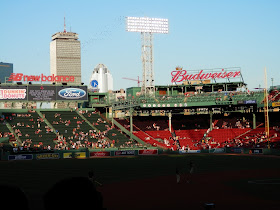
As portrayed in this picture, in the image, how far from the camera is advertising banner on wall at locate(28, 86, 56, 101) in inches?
3625

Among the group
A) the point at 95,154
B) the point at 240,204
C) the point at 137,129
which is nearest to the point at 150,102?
the point at 137,129

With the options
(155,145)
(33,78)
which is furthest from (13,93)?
(155,145)

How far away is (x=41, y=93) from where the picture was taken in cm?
9294

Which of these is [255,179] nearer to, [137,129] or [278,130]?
[278,130]

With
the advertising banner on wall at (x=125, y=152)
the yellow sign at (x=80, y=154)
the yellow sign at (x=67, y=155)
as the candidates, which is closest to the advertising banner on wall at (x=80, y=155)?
the yellow sign at (x=80, y=154)

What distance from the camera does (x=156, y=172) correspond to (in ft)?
155

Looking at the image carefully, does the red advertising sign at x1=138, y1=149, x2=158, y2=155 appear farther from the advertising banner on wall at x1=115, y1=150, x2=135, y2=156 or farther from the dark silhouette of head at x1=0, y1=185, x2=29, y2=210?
the dark silhouette of head at x1=0, y1=185, x2=29, y2=210

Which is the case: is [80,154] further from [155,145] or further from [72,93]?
[72,93]

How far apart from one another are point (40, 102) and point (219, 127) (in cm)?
4064

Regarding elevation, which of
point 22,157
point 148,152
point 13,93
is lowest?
point 148,152

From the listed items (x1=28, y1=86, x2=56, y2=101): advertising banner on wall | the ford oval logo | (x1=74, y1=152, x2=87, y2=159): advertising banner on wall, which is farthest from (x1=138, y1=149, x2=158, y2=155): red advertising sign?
(x1=28, y1=86, x2=56, y2=101): advertising banner on wall

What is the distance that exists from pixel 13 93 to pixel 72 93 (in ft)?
42.4

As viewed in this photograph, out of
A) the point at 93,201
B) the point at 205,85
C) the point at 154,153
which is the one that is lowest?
the point at 154,153

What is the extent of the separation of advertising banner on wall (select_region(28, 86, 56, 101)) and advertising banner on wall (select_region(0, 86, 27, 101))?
1289 mm
